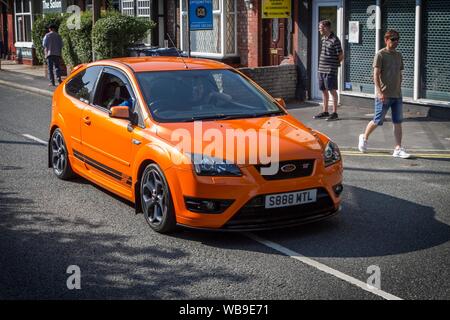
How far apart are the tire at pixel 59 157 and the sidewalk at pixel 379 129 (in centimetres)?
447

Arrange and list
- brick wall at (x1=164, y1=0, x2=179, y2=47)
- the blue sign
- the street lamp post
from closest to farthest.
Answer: the blue sign, the street lamp post, brick wall at (x1=164, y1=0, x2=179, y2=47)

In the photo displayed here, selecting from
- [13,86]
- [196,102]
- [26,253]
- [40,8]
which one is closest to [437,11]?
[196,102]

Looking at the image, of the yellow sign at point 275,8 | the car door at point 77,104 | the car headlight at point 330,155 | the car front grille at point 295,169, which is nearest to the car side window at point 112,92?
the car door at point 77,104

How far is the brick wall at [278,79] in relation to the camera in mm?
16594

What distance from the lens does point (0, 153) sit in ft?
37.6

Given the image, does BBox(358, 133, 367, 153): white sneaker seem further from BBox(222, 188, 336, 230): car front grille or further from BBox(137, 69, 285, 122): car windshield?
BBox(222, 188, 336, 230): car front grille

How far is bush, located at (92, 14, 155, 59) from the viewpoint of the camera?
20.2 meters

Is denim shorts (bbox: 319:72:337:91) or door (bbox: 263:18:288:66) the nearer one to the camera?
denim shorts (bbox: 319:72:337:91)

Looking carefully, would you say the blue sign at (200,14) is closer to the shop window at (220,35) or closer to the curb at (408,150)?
the shop window at (220,35)

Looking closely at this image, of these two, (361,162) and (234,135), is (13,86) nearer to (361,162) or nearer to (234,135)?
(361,162)

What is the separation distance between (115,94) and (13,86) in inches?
628

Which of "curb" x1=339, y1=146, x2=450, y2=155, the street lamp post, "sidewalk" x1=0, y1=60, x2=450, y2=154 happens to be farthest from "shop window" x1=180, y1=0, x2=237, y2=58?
"curb" x1=339, y1=146, x2=450, y2=155

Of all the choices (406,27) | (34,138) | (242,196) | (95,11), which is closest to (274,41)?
(406,27)

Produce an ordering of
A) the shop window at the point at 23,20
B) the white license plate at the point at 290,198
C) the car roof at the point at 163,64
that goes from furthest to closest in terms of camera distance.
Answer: the shop window at the point at 23,20, the car roof at the point at 163,64, the white license plate at the point at 290,198
